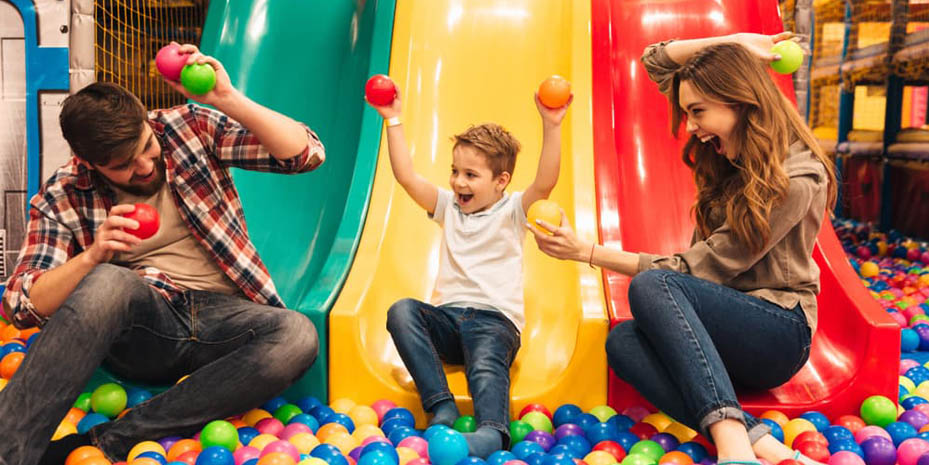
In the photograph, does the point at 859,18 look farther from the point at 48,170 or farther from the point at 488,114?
the point at 48,170

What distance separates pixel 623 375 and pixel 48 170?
2.10 metres

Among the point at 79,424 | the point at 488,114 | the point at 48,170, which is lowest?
the point at 79,424

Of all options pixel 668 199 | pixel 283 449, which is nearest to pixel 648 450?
pixel 283 449

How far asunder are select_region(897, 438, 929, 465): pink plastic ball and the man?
51.3 inches

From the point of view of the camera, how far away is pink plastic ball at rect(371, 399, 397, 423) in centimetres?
225

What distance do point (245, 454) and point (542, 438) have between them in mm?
652

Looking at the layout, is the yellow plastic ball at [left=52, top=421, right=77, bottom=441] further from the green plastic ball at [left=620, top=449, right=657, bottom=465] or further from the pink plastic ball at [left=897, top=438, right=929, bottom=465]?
the pink plastic ball at [left=897, top=438, right=929, bottom=465]

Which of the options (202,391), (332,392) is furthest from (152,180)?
(332,392)

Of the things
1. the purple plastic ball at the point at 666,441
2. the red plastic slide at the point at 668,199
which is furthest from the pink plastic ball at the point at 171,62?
the purple plastic ball at the point at 666,441

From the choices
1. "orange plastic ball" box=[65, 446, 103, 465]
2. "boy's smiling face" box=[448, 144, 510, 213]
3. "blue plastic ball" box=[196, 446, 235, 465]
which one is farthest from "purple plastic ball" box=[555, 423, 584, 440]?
"orange plastic ball" box=[65, 446, 103, 465]

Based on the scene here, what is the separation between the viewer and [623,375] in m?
2.13

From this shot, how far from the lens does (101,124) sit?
6.05ft

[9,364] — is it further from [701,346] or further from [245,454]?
[701,346]

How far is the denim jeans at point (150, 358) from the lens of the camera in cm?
168
